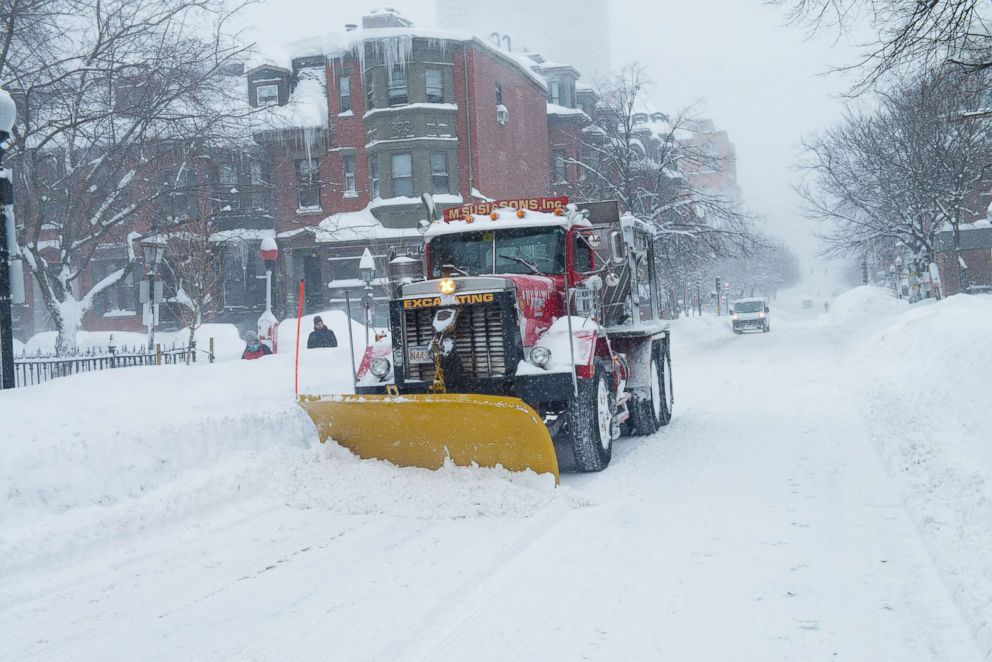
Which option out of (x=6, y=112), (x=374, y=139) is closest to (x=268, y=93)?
(x=374, y=139)

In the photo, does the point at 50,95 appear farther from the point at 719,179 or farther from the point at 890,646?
the point at 719,179

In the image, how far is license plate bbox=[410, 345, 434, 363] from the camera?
7.82 meters

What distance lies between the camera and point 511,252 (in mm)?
8734

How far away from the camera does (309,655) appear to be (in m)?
3.96

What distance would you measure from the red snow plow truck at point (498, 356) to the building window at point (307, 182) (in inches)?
1044

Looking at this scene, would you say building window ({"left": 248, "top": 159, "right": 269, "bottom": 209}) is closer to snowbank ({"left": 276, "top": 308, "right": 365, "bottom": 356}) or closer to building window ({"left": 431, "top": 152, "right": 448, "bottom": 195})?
building window ({"left": 431, "top": 152, "right": 448, "bottom": 195})

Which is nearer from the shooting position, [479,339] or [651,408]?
[479,339]

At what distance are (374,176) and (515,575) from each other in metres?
29.8

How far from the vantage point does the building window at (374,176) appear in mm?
33125

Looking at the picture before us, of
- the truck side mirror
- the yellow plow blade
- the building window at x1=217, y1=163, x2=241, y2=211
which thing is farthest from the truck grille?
the building window at x1=217, y1=163, x2=241, y2=211

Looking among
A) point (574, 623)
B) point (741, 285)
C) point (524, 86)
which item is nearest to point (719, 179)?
point (741, 285)

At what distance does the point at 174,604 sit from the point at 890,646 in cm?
380

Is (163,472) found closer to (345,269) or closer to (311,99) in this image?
(345,269)

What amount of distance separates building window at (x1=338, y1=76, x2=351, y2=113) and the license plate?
2846cm
